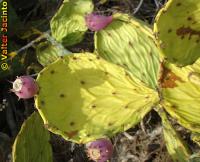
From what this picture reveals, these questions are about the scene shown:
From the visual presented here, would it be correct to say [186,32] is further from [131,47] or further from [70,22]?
[70,22]

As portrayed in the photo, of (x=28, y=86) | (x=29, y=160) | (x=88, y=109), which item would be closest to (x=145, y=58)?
(x=88, y=109)

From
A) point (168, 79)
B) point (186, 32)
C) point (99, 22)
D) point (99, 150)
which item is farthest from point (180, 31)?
point (99, 150)

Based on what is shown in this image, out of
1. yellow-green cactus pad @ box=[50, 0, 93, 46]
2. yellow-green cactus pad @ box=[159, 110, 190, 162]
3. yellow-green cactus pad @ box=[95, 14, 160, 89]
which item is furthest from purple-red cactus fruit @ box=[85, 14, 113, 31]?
yellow-green cactus pad @ box=[159, 110, 190, 162]

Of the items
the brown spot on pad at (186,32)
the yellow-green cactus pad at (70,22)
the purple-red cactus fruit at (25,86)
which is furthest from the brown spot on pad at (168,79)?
the yellow-green cactus pad at (70,22)

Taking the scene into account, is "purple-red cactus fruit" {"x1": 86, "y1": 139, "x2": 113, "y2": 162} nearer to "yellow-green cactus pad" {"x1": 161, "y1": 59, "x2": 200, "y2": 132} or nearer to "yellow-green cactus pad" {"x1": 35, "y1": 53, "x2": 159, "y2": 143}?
"yellow-green cactus pad" {"x1": 35, "y1": 53, "x2": 159, "y2": 143}

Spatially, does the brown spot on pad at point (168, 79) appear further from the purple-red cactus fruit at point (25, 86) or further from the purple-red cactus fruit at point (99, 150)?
the purple-red cactus fruit at point (25, 86)

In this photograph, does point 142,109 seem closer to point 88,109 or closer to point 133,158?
point 88,109
